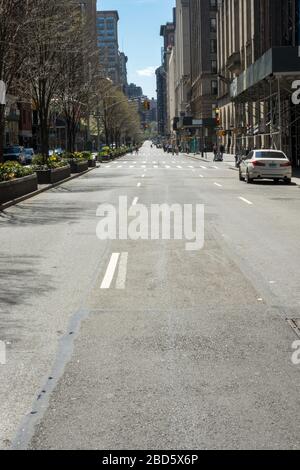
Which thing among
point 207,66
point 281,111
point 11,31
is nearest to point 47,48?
point 11,31

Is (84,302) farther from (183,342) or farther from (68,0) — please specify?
(68,0)

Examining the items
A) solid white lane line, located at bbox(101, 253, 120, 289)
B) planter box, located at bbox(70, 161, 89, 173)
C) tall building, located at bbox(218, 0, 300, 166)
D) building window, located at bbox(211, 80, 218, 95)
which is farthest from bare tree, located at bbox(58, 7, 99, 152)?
building window, located at bbox(211, 80, 218, 95)

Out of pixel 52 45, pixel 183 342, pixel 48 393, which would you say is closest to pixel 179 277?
pixel 183 342

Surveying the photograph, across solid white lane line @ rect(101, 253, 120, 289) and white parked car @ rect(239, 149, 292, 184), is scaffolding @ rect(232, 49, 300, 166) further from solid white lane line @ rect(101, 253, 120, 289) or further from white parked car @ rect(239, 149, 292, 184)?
solid white lane line @ rect(101, 253, 120, 289)

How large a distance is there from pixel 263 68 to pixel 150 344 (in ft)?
106

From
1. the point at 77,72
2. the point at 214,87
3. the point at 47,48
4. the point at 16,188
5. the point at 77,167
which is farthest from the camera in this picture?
the point at 214,87

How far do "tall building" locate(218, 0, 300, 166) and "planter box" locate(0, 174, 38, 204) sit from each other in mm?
14371

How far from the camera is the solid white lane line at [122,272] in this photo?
8.95 meters

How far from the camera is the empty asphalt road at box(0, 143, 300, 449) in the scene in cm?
427

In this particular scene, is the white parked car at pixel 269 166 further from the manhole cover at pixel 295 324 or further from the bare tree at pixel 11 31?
the manhole cover at pixel 295 324

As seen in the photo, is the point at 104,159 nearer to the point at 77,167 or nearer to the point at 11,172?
the point at 77,167

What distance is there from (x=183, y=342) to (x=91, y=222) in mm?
10561

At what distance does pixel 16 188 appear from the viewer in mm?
23000

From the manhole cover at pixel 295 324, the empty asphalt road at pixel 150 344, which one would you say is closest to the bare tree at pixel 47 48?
the empty asphalt road at pixel 150 344
